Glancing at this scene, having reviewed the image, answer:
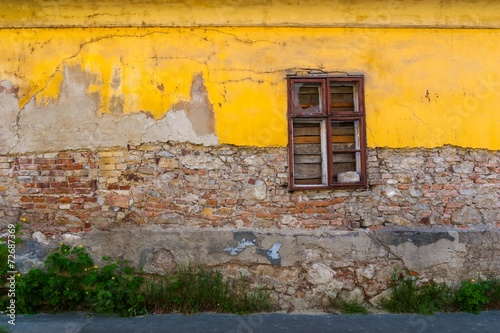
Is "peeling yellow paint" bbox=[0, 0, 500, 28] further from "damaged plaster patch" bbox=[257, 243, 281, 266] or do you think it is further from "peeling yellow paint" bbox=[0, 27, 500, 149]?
"damaged plaster patch" bbox=[257, 243, 281, 266]

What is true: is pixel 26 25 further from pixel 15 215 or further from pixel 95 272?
pixel 95 272

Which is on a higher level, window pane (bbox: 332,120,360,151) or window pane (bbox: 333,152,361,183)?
window pane (bbox: 332,120,360,151)

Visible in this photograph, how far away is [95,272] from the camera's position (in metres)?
4.27

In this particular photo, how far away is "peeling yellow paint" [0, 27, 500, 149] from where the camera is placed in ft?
14.8

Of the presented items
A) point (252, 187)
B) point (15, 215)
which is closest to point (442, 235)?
point (252, 187)

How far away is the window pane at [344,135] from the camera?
465cm

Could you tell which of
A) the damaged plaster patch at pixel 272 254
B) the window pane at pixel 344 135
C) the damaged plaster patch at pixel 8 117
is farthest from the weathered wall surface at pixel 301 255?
the damaged plaster patch at pixel 8 117

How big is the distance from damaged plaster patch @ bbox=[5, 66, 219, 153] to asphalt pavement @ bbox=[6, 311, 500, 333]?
1822 millimetres

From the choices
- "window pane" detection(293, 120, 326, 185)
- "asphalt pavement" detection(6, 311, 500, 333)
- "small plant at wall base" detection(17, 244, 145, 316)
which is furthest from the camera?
"window pane" detection(293, 120, 326, 185)

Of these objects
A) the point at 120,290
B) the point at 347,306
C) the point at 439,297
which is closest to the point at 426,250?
the point at 439,297

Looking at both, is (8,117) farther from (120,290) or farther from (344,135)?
(344,135)

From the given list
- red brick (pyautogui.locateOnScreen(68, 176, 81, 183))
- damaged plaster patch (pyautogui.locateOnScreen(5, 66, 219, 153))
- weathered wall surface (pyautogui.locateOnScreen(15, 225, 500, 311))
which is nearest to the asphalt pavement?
weathered wall surface (pyautogui.locateOnScreen(15, 225, 500, 311))

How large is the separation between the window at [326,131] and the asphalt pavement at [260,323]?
1412 millimetres

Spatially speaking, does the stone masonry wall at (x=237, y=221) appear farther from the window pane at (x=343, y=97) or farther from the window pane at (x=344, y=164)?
the window pane at (x=343, y=97)
